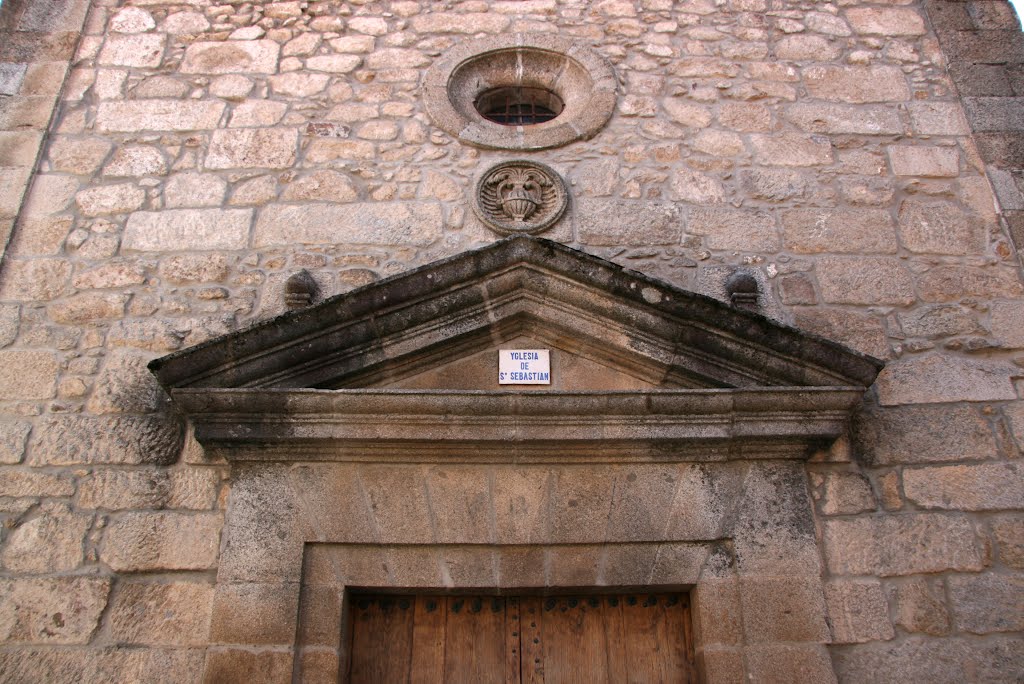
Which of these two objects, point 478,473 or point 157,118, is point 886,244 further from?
point 157,118

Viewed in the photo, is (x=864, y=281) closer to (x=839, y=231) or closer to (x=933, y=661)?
(x=839, y=231)

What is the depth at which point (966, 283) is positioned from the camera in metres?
3.52

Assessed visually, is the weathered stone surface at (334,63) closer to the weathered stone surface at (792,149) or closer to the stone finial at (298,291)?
the stone finial at (298,291)

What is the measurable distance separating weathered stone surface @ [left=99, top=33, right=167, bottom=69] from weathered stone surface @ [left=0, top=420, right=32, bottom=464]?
2.04 m

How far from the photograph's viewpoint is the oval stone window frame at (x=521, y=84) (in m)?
3.89

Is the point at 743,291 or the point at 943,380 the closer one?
the point at 943,380

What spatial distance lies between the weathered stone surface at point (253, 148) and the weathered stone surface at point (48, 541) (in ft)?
5.80

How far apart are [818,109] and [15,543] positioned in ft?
13.6

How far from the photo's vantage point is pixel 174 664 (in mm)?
2709

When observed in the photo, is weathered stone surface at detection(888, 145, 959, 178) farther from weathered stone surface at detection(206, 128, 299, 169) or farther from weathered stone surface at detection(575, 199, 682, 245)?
weathered stone surface at detection(206, 128, 299, 169)

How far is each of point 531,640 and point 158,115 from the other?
3.13 m

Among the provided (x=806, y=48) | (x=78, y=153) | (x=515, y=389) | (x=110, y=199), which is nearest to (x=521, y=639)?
(x=515, y=389)

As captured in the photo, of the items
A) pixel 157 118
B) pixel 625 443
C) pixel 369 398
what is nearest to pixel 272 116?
pixel 157 118

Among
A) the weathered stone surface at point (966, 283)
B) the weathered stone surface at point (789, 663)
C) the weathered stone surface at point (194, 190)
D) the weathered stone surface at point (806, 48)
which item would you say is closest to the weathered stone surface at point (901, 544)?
the weathered stone surface at point (789, 663)
